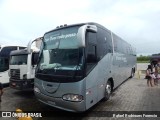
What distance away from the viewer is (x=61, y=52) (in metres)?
5.59

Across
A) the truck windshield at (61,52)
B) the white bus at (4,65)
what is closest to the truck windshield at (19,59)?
the white bus at (4,65)

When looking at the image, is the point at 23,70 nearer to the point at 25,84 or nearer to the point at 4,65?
the point at 25,84

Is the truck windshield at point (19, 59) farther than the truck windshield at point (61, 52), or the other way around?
the truck windshield at point (19, 59)

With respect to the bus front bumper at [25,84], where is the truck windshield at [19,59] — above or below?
above

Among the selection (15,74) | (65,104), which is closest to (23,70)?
(15,74)

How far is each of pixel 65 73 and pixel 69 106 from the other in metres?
0.94

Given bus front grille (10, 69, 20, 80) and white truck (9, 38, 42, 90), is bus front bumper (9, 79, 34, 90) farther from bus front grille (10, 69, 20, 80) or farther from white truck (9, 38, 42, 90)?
bus front grille (10, 69, 20, 80)

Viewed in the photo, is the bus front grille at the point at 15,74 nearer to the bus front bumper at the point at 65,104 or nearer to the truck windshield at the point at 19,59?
the truck windshield at the point at 19,59

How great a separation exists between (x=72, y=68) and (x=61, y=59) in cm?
59

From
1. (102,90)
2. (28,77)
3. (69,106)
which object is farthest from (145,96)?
(28,77)

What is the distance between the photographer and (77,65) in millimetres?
5082

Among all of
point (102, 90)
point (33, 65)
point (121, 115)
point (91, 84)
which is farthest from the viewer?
point (33, 65)

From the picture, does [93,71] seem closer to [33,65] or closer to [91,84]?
[91,84]

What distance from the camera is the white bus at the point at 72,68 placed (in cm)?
495
